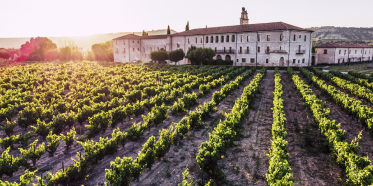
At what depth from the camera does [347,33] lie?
147750 millimetres

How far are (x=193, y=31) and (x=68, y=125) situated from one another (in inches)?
2256

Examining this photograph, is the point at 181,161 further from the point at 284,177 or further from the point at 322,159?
the point at 322,159

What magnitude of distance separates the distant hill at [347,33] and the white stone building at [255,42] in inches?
4740

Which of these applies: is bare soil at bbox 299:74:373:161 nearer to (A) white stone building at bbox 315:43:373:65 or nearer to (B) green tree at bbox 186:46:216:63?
(B) green tree at bbox 186:46:216:63

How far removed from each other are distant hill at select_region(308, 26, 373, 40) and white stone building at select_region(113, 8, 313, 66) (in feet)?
395

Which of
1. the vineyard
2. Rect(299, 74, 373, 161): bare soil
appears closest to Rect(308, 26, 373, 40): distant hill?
Rect(299, 74, 373, 161): bare soil

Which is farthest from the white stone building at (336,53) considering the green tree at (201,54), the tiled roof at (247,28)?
the green tree at (201,54)

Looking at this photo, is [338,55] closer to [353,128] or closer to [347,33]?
[353,128]

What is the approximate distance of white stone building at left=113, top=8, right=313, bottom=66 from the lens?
→ 49.6 meters

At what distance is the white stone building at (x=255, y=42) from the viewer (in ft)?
163

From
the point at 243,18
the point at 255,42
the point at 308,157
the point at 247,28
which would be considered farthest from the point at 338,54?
the point at 308,157

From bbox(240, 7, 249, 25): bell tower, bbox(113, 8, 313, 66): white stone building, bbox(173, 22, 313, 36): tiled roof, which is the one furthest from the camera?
bbox(240, 7, 249, 25): bell tower

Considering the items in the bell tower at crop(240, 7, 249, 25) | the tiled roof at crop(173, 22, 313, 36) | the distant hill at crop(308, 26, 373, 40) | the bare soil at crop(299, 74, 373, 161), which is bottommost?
the bare soil at crop(299, 74, 373, 161)

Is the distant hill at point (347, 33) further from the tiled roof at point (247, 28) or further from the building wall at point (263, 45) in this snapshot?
the tiled roof at point (247, 28)
